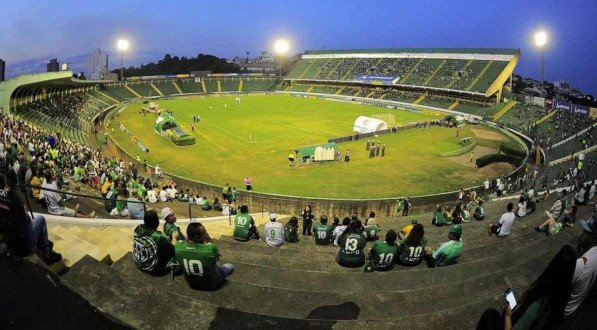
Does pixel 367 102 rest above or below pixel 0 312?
above

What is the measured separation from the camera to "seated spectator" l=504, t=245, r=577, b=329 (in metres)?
3.68

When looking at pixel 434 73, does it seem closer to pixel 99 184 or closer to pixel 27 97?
→ pixel 27 97

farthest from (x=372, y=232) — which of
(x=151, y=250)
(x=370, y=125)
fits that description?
(x=370, y=125)

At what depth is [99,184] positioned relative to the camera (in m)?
19.2

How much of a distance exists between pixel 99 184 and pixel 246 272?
14865mm

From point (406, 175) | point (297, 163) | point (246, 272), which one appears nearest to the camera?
point (246, 272)

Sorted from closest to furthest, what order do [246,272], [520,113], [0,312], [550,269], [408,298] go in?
[550,269] → [0,312] → [408,298] → [246,272] → [520,113]

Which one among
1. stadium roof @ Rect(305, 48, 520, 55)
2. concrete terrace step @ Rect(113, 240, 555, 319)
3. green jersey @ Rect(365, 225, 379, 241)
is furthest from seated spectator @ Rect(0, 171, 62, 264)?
stadium roof @ Rect(305, 48, 520, 55)

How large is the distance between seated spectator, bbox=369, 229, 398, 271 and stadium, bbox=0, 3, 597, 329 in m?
0.24

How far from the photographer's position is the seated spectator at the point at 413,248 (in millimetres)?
7996

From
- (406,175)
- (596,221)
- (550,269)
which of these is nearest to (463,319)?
(550,269)

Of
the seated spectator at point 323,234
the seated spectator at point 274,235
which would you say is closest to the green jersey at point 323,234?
the seated spectator at point 323,234

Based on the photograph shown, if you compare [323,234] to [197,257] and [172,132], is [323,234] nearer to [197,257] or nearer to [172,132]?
[197,257]

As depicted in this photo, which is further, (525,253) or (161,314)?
(525,253)
